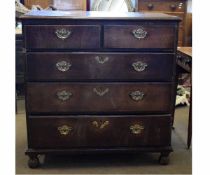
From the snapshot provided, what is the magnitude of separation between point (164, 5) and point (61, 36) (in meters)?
2.12

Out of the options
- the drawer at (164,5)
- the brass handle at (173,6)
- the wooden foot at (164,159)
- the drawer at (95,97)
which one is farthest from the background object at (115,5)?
the wooden foot at (164,159)

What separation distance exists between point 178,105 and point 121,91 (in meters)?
1.39

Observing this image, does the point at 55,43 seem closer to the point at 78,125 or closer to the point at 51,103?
the point at 51,103

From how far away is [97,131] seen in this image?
6.82ft

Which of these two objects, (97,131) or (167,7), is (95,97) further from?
(167,7)

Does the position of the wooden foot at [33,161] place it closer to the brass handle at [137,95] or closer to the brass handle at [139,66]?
the brass handle at [137,95]

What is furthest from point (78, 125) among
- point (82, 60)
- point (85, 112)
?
point (82, 60)

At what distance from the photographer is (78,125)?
207 centimetres

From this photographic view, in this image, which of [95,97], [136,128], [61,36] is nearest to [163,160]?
[136,128]

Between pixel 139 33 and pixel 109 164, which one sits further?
pixel 109 164

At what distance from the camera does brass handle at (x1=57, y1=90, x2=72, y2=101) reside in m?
2.02

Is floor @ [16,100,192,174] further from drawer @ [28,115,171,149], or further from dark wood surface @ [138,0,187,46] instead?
dark wood surface @ [138,0,187,46]
